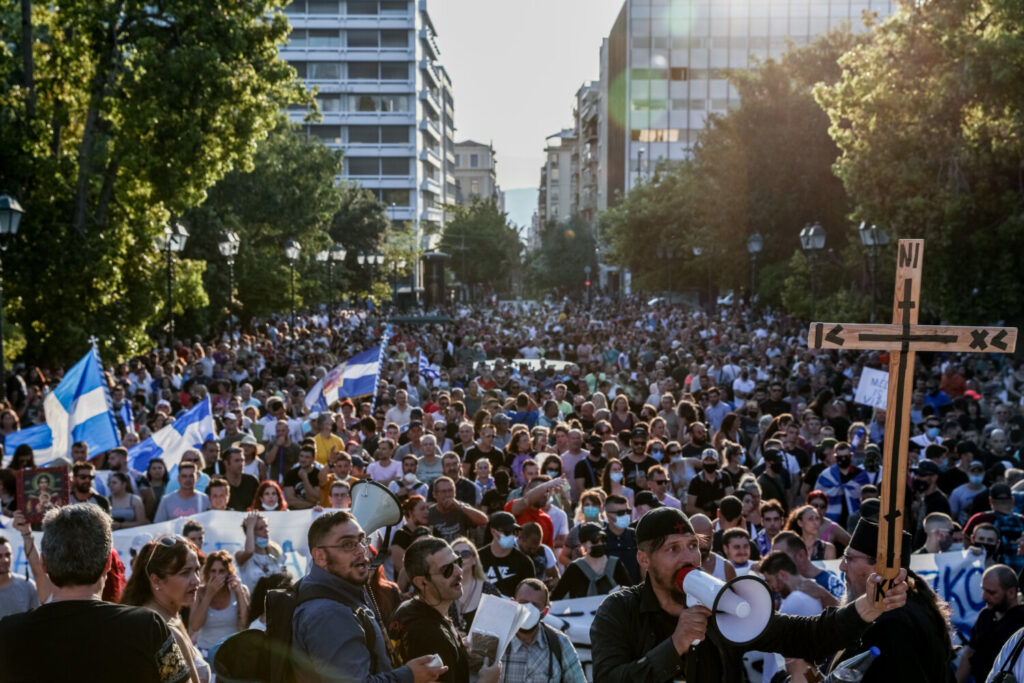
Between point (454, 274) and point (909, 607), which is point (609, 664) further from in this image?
point (454, 274)

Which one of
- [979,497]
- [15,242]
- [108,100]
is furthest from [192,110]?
[979,497]

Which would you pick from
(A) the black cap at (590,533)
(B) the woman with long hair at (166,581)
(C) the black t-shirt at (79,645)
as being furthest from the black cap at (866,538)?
(A) the black cap at (590,533)

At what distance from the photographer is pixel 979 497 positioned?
34.7 feet

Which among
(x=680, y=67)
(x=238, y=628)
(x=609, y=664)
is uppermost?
(x=680, y=67)

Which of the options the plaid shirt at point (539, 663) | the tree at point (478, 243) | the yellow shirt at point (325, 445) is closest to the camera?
the plaid shirt at point (539, 663)

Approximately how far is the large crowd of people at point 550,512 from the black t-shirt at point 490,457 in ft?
0.11

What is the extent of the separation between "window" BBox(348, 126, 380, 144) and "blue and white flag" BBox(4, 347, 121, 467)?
85.6m

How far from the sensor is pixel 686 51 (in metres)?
89.1

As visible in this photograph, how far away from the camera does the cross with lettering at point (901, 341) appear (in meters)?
→ 3.97

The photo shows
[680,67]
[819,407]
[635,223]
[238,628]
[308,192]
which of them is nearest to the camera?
[238,628]

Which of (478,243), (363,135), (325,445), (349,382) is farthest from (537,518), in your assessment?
(363,135)

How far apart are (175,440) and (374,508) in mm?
7651

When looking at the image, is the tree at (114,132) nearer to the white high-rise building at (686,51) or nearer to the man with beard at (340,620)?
the man with beard at (340,620)

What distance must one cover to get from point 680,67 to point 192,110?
74.0m
